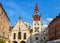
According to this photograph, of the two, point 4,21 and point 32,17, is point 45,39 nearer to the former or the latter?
point 32,17

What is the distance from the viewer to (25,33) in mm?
80188

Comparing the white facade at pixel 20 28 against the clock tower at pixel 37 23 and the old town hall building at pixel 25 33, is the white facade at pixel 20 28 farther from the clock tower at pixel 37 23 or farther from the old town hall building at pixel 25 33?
the clock tower at pixel 37 23

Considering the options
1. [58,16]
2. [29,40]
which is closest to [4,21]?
[58,16]

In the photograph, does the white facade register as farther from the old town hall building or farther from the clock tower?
the clock tower

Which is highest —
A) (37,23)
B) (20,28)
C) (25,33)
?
(37,23)

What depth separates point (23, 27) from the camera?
8081 centimetres

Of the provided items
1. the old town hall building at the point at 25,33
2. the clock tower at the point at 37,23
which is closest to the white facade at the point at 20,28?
the old town hall building at the point at 25,33

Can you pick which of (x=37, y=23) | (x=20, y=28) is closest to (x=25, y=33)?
(x=20, y=28)

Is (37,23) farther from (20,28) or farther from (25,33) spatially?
(20,28)

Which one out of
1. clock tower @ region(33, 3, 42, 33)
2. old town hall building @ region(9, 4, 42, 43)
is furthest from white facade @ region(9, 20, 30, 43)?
clock tower @ region(33, 3, 42, 33)

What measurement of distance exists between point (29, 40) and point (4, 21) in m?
26.7

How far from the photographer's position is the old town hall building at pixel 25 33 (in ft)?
→ 260

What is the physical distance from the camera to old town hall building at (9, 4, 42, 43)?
79312 millimetres

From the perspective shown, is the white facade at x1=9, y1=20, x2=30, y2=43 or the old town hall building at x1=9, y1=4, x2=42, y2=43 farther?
the white facade at x1=9, y1=20, x2=30, y2=43
